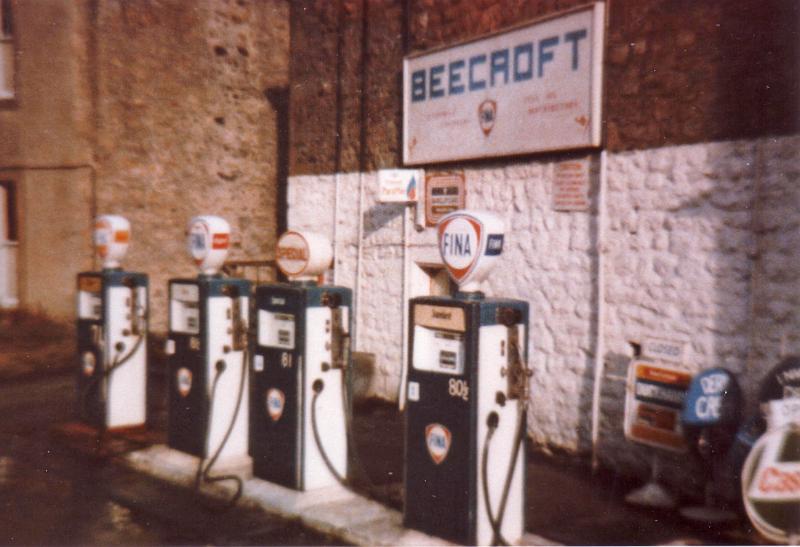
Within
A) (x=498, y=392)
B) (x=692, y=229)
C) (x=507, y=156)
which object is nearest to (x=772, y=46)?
(x=692, y=229)

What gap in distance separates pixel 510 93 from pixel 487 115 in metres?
0.34

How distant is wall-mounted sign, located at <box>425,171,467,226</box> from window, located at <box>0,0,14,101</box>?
699cm

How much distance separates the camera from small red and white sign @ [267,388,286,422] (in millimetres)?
5824

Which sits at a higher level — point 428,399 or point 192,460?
point 428,399

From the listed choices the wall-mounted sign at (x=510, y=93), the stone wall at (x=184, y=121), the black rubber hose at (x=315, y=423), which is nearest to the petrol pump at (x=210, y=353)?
the black rubber hose at (x=315, y=423)

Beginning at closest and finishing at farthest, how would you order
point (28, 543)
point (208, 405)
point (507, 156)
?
point (28, 543) → point (208, 405) → point (507, 156)

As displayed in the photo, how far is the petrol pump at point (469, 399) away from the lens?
4562mm

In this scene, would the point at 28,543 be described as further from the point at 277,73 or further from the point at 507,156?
the point at 277,73

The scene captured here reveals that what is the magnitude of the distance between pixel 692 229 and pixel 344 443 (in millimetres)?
2980

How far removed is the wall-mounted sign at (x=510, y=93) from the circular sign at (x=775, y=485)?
9.62 feet

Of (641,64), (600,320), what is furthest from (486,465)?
(641,64)

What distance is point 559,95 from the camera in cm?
676

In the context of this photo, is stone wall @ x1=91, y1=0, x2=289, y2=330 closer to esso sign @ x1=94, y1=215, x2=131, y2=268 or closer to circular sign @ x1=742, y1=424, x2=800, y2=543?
esso sign @ x1=94, y1=215, x2=131, y2=268

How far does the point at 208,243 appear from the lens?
6.44 metres
